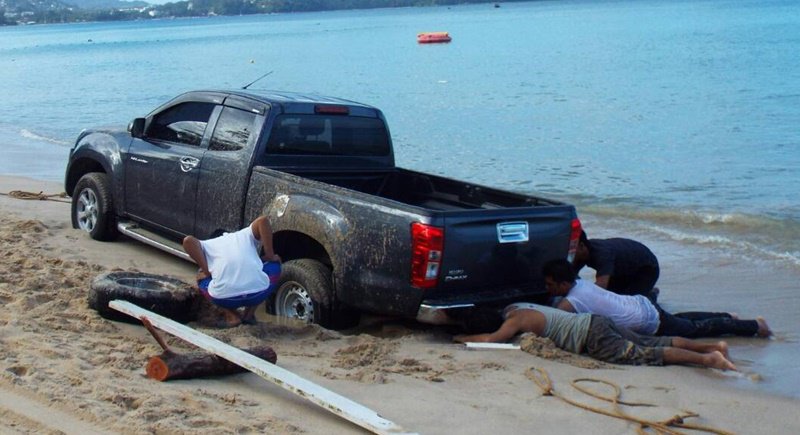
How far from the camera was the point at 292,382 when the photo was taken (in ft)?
17.8

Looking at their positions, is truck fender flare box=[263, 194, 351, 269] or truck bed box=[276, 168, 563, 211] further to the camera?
truck bed box=[276, 168, 563, 211]

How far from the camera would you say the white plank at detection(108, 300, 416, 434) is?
5.02 meters

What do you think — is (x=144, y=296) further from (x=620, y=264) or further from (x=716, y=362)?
(x=716, y=362)

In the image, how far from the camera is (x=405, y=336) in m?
7.47

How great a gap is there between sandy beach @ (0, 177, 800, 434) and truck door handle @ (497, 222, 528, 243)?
0.79 metres

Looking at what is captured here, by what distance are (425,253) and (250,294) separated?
1.39m

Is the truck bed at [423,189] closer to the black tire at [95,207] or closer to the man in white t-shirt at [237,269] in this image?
the man in white t-shirt at [237,269]

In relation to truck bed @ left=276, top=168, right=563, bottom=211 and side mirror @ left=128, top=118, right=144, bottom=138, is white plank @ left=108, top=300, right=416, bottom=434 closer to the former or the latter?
truck bed @ left=276, top=168, right=563, bottom=211

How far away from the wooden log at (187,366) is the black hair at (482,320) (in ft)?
6.11

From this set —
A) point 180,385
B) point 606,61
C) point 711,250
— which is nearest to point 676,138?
point 711,250

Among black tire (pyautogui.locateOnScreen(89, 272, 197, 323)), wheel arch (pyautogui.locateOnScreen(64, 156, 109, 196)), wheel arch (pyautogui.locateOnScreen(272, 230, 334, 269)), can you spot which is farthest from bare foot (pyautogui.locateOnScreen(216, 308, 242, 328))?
wheel arch (pyautogui.locateOnScreen(64, 156, 109, 196))

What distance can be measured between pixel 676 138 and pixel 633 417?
1864 cm

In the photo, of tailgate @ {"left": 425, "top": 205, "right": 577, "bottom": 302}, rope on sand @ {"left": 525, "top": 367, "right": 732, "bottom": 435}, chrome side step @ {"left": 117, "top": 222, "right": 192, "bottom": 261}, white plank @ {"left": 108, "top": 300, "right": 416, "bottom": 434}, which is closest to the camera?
white plank @ {"left": 108, "top": 300, "right": 416, "bottom": 434}

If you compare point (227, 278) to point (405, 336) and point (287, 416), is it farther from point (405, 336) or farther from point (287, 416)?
point (287, 416)
